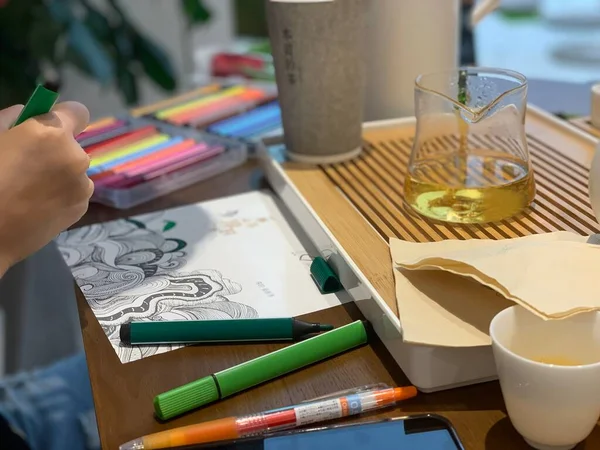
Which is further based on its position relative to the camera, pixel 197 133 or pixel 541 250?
pixel 197 133

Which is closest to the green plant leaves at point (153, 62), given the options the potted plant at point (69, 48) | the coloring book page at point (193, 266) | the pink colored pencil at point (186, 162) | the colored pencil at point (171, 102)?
the potted plant at point (69, 48)

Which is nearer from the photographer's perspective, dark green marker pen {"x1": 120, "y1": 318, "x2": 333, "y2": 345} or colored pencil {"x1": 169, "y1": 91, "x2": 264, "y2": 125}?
dark green marker pen {"x1": 120, "y1": 318, "x2": 333, "y2": 345}

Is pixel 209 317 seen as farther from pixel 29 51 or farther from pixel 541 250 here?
pixel 29 51

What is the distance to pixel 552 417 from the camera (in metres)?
0.35

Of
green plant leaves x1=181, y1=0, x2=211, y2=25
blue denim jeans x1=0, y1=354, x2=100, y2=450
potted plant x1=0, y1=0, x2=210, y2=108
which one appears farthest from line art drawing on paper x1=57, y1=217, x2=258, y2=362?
green plant leaves x1=181, y1=0, x2=211, y2=25

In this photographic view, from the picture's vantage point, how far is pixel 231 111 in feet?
2.98

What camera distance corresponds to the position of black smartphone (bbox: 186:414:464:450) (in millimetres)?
390

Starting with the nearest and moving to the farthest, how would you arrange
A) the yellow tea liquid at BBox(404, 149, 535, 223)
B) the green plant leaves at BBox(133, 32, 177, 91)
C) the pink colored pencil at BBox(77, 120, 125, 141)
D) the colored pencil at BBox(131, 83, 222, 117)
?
the yellow tea liquid at BBox(404, 149, 535, 223), the pink colored pencil at BBox(77, 120, 125, 141), the colored pencil at BBox(131, 83, 222, 117), the green plant leaves at BBox(133, 32, 177, 91)

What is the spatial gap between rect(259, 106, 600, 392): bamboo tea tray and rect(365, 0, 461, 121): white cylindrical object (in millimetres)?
46

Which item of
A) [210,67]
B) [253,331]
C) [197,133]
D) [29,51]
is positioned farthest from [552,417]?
[29,51]

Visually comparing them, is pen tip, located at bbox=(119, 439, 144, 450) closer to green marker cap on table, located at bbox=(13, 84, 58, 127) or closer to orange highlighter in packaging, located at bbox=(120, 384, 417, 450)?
orange highlighter in packaging, located at bbox=(120, 384, 417, 450)

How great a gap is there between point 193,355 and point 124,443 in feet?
0.28

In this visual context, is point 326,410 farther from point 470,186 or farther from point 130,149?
point 130,149

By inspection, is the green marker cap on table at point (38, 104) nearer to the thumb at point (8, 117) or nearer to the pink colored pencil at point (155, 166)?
the thumb at point (8, 117)
